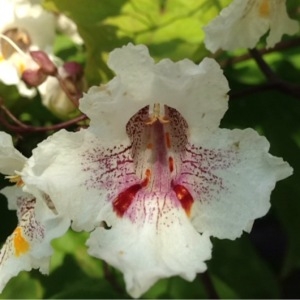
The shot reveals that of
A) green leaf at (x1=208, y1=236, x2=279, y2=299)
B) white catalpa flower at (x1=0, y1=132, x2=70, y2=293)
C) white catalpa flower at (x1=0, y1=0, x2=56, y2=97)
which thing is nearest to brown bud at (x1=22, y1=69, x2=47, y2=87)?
white catalpa flower at (x1=0, y1=0, x2=56, y2=97)

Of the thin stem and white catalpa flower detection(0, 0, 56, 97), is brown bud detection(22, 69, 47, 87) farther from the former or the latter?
the thin stem

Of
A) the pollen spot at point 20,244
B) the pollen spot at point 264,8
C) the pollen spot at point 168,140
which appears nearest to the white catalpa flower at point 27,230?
the pollen spot at point 20,244

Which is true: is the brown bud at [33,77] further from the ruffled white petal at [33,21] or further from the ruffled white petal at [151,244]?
the ruffled white petal at [151,244]

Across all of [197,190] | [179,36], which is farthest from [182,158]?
[179,36]

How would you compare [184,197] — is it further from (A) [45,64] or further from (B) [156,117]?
(A) [45,64]

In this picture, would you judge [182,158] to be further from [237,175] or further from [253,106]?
[253,106]

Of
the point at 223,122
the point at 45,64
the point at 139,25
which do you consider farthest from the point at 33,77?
the point at 223,122

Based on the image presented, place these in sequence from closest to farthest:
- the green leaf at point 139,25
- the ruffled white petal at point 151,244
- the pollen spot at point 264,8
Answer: the ruffled white petal at point 151,244 → the pollen spot at point 264,8 → the green leaf at point 139,25
